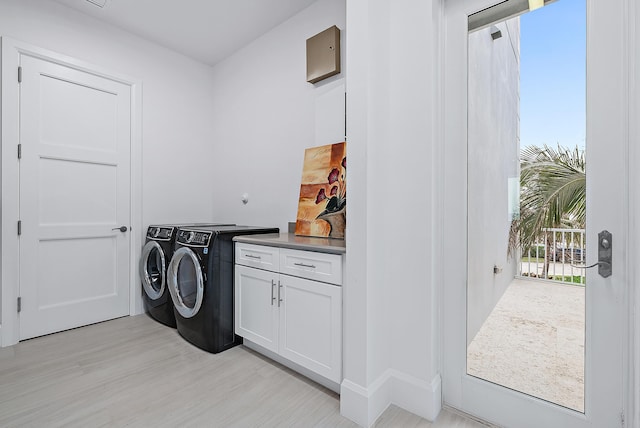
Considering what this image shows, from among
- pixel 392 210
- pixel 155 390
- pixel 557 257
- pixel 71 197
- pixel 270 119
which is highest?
pixel 270 119

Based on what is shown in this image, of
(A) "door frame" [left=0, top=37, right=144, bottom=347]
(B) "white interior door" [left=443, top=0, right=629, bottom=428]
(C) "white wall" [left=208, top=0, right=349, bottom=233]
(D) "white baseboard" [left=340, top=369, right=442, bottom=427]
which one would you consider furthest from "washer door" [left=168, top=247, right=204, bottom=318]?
(B) "white interior door" [left=443, top=0, right=629, bottom=428]

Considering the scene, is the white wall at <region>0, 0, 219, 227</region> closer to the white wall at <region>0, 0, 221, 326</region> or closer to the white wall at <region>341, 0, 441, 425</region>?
the white wall at <region>0, 0, 221, 326</region>

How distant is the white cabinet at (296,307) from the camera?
174 cm

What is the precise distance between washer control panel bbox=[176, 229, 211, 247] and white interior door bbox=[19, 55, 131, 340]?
0.96 metres

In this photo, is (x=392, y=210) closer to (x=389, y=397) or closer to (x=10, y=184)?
(x=389, y=397)

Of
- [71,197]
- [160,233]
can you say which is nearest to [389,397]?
[160,233]

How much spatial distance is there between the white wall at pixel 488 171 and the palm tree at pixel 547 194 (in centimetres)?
7

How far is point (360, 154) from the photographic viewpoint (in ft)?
5.29

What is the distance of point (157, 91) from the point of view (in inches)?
131

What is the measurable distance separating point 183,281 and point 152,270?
0.72 m

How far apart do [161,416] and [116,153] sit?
248 centimetres

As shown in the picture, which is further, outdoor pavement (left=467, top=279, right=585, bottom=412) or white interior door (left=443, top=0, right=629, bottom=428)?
outdoor pavement (left=467, top=279, right=585, bottom=412)

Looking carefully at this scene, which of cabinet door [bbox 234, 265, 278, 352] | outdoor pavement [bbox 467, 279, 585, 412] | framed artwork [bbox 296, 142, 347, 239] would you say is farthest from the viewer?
framed artwork [bbox 296, 142, 347, 239]

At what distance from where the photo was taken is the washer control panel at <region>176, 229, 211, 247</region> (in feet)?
7.71
